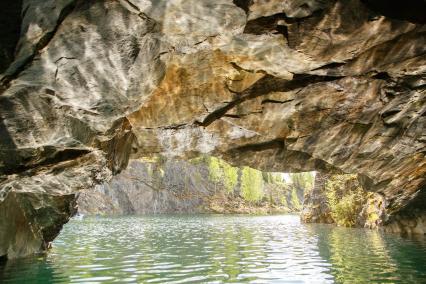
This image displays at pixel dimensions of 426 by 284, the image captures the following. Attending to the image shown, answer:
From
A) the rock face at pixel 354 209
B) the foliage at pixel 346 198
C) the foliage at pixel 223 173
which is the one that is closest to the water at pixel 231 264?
the rock face at pixel 354 209

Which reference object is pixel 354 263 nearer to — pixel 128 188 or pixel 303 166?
pixel 303 166

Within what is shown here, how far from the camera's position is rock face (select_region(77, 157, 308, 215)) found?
85000mm

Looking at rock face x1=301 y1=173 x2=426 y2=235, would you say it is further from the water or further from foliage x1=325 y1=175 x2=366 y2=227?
the water

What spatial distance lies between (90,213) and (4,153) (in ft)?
251

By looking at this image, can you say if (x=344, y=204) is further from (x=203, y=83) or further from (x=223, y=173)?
(x=223, y=173)

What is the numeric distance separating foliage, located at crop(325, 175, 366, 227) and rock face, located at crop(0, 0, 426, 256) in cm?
2215

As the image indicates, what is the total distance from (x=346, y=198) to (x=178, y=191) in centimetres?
6101

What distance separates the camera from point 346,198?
3569 cm

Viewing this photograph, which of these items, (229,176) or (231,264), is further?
(229,176)

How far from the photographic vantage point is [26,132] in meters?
8.34

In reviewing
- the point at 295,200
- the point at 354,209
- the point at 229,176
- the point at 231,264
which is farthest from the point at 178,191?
the point at 231,264

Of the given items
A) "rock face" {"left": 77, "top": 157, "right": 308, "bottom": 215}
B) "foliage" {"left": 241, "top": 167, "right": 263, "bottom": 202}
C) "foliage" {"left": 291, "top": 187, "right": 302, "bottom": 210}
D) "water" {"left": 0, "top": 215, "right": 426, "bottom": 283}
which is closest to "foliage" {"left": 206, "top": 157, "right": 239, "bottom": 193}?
"rock face" {"left": 77, "top": 157, "right": 308, "bottom": 215}

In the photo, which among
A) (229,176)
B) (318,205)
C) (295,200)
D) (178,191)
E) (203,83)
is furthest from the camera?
(295,200)

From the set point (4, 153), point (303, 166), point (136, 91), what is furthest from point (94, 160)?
point (303, 166)
